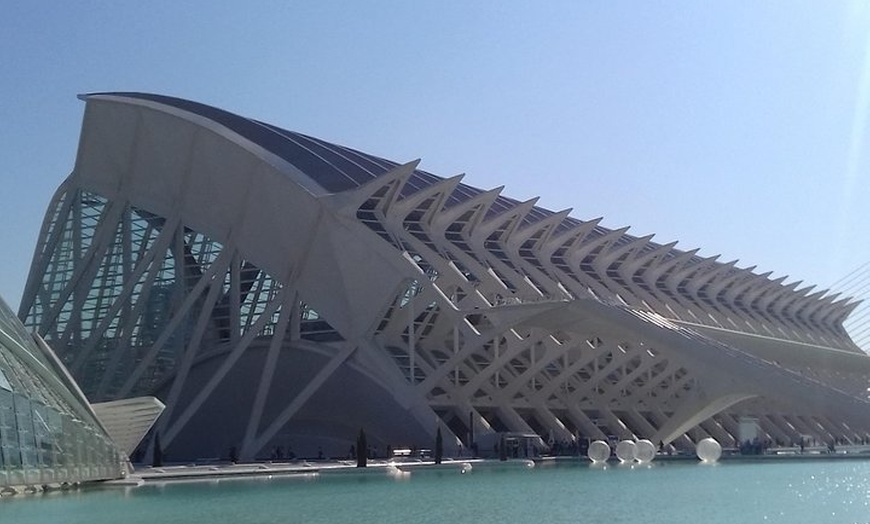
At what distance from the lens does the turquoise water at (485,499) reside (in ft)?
58.6

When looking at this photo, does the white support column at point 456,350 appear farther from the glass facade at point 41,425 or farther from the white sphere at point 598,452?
the glass facade at point 41,425

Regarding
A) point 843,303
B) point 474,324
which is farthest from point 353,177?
point 843,303

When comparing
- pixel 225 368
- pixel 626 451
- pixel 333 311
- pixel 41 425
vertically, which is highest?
pixel 333 311

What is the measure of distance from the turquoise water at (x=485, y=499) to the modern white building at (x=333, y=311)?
10.8 meters

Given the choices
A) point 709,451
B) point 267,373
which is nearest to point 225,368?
point 267,373

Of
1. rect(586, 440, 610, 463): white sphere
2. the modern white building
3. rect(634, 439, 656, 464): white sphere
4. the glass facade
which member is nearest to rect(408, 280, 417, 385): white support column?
the modern white building

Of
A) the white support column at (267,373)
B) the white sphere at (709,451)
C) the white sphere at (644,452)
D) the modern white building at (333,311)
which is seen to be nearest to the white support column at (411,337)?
the modern white building at (333,311)

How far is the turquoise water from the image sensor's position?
17859 mm

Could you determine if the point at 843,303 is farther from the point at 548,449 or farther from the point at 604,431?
the point at 548,449

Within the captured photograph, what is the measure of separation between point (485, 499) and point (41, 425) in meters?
9.03

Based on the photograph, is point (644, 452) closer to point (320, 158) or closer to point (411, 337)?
point (411, 337)

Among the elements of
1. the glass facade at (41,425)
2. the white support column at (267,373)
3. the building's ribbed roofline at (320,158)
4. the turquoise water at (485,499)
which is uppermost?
the building's ribbed roofline at (320,158)

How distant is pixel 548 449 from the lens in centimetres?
4256

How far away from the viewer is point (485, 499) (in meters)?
21.8
